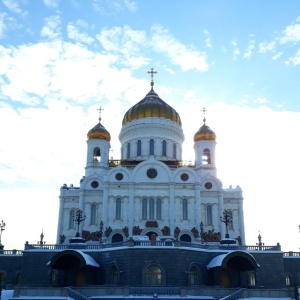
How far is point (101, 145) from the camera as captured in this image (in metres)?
54.5

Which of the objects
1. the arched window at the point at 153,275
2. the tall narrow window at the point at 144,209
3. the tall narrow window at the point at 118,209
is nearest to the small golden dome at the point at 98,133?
the tall narrow window at the point at 118,209

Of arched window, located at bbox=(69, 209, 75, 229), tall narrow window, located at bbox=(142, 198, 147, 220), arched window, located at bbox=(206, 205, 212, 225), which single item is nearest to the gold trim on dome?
arched window, located at bbox=(69, 209, 75, 229)

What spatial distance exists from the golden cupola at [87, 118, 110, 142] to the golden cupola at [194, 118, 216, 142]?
11430mm

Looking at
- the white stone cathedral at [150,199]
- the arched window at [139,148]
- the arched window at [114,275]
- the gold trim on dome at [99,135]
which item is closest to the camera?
the arched window at [114,275]

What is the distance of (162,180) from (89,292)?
73.6 ft

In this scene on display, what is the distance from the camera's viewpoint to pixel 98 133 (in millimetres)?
54938

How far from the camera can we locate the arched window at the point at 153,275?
33.7 m

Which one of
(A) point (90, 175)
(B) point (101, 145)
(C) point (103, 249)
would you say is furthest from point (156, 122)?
(C) point (103, 249)

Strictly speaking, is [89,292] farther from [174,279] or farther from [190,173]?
[190,173]

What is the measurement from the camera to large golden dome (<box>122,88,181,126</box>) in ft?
192

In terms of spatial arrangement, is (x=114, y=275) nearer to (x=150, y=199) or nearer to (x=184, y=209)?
(x=150, y=199)

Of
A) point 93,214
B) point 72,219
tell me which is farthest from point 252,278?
point 72,219

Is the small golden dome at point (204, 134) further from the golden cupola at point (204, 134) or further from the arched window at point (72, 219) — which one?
the arched window at point (72, 219)

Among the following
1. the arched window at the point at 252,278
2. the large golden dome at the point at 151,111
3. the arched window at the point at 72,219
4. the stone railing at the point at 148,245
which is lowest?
the arched window at the point at 252,278
